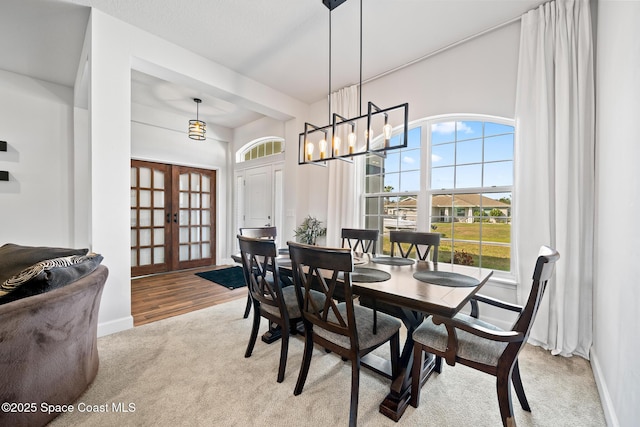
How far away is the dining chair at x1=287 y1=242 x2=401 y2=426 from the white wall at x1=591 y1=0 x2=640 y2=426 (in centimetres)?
112

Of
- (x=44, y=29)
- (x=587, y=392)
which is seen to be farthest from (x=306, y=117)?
(x=587, y=392)

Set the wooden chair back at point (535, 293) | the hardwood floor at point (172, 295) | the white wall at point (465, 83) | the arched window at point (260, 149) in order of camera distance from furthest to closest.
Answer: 1. the arched window at point (260, 149)
2. the hardwood floor at point (172, 295)
3. the white wall at point (465, 83)
4. the wooden chair back at point (535, 293)

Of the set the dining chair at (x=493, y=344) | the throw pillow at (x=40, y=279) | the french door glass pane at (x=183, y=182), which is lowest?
the dining chair at (x=493, y=344)

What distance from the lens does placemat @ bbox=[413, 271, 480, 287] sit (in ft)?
5.40

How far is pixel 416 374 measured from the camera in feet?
5.05

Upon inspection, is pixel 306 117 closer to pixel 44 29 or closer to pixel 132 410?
pixel 44 29

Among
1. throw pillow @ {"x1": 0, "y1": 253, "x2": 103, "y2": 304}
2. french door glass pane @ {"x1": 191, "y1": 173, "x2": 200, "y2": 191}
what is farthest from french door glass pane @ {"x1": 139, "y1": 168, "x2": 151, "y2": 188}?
throw pillow @ {"x1": 0, "y1": 253, "x2": 103, "y2": 304}

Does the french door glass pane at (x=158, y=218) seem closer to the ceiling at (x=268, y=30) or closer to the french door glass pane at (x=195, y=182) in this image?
the french door glass pane at (x=195, y=182)

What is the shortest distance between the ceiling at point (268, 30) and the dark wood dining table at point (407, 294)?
7.78 ft

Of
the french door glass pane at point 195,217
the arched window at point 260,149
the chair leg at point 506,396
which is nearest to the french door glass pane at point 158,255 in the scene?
the french door glass pane at point 195,217

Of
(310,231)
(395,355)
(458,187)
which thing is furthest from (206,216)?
(395,355)

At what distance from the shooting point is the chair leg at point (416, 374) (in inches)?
59.6

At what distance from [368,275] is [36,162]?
15.5 feet

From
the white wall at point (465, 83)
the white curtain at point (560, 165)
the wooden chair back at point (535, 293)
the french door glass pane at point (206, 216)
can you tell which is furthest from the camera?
the french door glass pane at point (206, 216)
